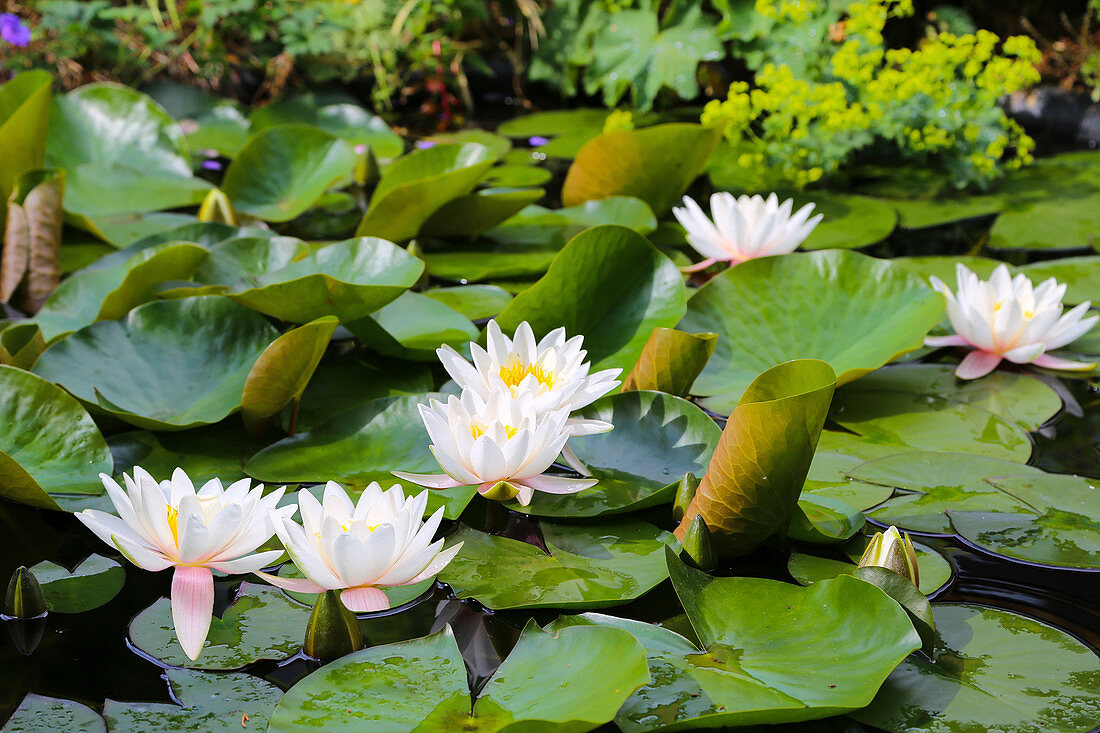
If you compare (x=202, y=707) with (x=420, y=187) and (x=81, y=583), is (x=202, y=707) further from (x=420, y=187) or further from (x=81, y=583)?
(x=420, y=187)

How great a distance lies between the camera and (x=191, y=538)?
1062 millimetres

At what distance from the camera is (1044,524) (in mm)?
1349

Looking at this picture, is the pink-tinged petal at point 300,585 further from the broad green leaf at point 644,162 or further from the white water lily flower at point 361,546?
the broad green leaf at point 644,162

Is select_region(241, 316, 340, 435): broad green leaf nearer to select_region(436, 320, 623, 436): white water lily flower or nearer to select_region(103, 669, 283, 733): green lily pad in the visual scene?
select_region(436, 320, 623, 436): white water lily flower

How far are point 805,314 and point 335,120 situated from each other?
2.50 metres

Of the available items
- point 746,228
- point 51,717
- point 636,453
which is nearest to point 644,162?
point 746,228

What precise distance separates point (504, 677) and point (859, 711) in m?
0.40

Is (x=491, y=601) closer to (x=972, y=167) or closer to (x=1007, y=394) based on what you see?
(x=1007, y=394)

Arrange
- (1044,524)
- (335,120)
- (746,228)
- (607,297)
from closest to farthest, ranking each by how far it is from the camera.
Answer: (1044,524) < (607,297) < (746,228) < (335,120)

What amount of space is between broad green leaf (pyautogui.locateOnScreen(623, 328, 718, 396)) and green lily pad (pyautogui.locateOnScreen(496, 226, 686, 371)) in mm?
121

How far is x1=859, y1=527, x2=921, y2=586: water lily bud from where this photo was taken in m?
1.12

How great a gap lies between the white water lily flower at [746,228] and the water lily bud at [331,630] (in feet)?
4.39

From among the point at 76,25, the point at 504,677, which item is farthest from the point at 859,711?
the point at 76,25

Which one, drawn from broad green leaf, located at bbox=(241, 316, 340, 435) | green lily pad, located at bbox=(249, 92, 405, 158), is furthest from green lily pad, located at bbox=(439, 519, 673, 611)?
green lily pad, located at bbox=(249, 92, 405, 158)
